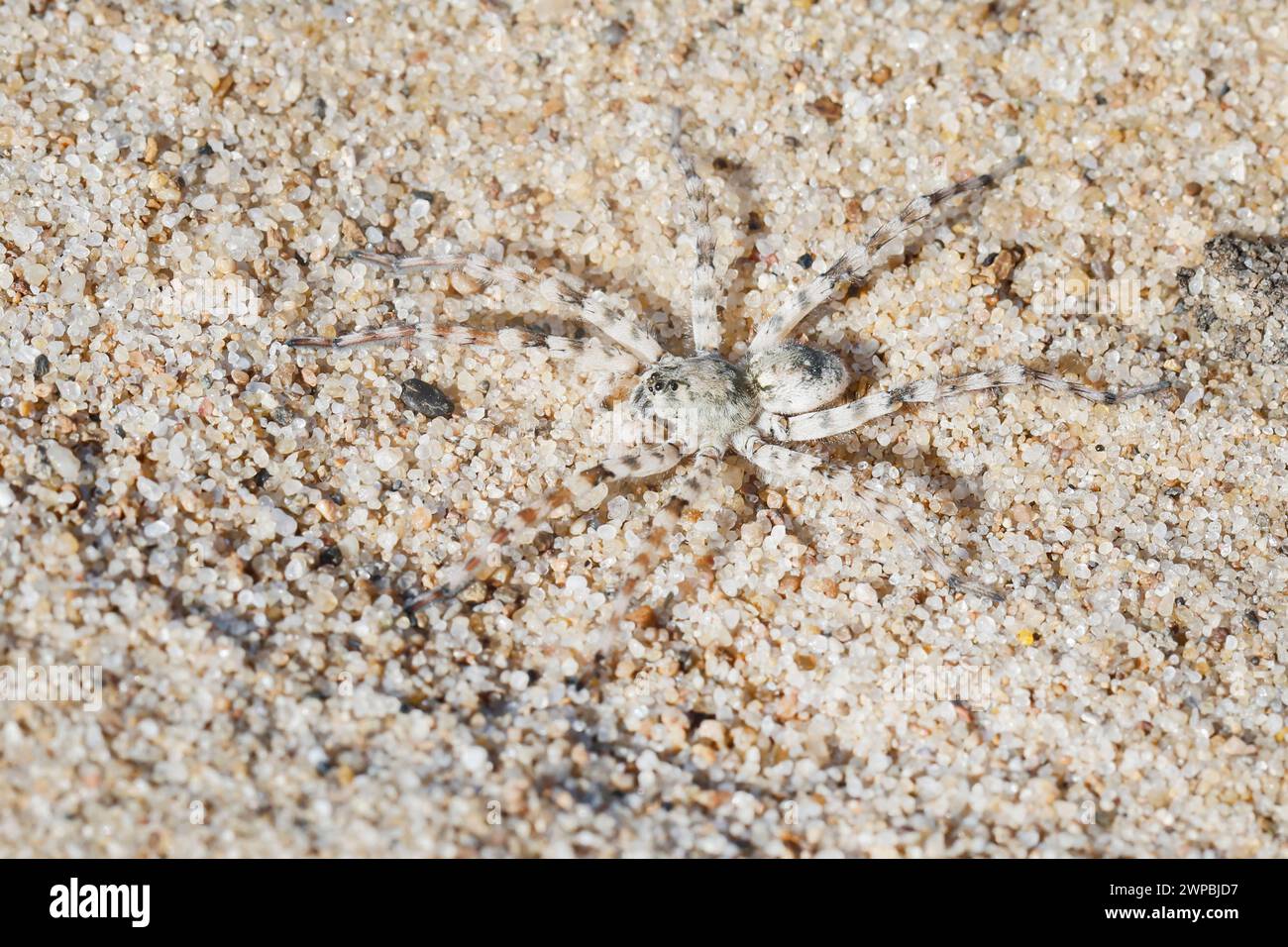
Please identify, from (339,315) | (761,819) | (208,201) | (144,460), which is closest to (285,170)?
(208,201)

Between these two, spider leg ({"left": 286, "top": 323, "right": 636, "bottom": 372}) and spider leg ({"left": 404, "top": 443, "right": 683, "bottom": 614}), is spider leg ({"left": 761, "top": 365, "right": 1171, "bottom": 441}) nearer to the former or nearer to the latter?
spider leg ({"left": 404, "top": 443, "right": 683, "bottom": 614})

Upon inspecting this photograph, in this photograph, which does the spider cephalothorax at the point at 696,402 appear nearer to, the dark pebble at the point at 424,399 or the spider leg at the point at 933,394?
the spider leg at the point at 933,394

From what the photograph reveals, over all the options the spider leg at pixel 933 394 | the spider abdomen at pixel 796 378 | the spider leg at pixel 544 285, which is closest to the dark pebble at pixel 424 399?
the spider leg at pixel 544 285

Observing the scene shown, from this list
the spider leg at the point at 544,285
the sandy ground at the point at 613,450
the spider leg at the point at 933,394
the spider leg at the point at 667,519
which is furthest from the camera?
the spider leg at the point at 544,285

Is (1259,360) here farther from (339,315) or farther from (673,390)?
(339,315)

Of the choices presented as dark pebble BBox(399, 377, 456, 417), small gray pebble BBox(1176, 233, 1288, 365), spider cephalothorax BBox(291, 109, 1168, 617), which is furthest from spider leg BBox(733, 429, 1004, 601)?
small gray pebble BBox(1176, 233, 1288, 365)
